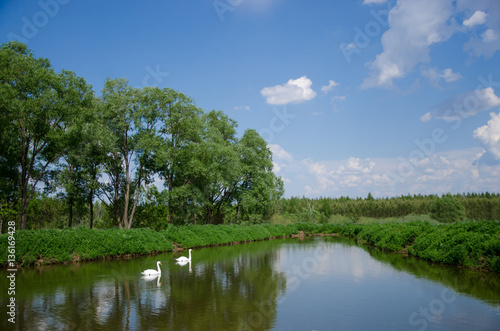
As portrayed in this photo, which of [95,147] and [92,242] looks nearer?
[92,242]

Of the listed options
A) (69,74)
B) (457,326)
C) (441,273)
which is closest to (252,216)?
(69,74)

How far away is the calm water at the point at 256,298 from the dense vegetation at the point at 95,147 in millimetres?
12801

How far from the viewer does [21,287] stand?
15.3m

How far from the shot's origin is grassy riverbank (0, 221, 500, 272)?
1920 centimetres

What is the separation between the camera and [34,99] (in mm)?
26922

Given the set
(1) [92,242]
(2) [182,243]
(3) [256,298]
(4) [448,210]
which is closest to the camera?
(3) [256,298]

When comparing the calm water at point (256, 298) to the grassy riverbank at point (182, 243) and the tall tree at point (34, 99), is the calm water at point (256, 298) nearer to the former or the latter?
the grassy riverbank at point (182, 243)

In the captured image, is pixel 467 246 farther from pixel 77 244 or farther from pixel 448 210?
pixel 448 210

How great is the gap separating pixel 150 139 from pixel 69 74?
1051 cm

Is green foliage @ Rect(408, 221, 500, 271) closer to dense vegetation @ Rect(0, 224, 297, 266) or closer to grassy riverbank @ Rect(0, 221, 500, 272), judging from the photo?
grassy riverbank @ Rect(0, 221, 500, 272)

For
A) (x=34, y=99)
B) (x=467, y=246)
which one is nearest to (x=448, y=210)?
(x=467, y=246)

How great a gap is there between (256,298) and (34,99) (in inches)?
927

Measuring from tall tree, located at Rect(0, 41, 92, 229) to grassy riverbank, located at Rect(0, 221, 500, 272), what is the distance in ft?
25.2

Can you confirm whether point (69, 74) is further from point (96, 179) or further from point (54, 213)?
point (54, 213)
